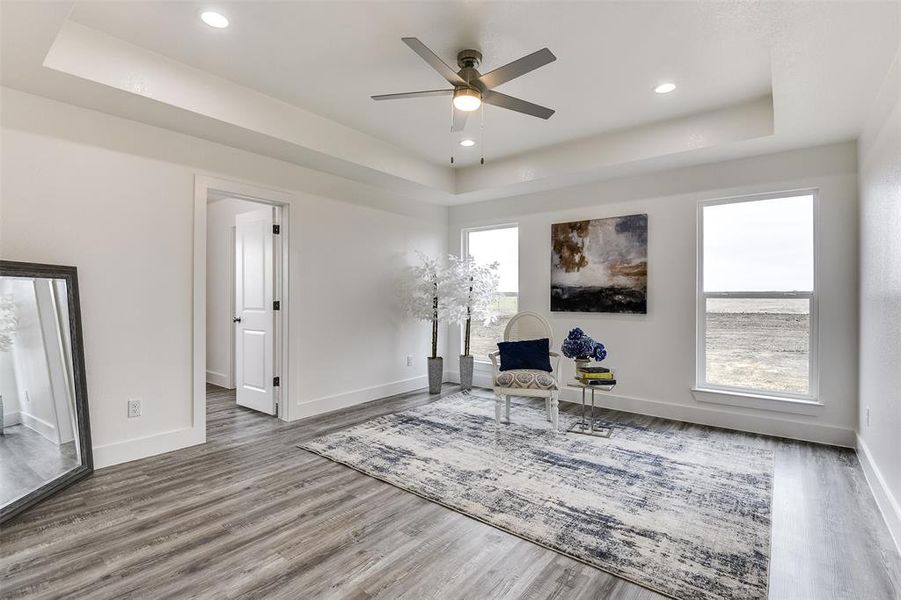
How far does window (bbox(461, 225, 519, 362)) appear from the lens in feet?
18.6

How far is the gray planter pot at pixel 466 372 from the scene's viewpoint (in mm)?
5625

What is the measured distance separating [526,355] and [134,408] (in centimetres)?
320

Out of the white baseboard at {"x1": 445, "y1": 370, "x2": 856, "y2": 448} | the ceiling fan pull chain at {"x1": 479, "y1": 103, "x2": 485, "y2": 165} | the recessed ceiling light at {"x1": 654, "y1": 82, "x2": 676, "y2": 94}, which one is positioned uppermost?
the ceiling fan pull chain at {"x1": 479, "y1": 103, "x2": 485, "y2": 165}

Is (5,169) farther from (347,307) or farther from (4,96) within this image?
(347,307)

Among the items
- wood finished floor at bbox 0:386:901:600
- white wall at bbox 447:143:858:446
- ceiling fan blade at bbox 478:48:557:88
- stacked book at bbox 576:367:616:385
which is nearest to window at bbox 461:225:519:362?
white wall at bbox 447:143:858:446

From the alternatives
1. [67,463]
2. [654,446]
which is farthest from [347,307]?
[654,446]

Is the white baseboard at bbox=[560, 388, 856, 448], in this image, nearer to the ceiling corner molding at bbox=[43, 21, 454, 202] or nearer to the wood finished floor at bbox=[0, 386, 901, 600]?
the wood finished floor at bbox=[0, 386, 901, 600]

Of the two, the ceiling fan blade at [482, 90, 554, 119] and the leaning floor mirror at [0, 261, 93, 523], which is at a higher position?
the ceiling fan blade at [482, 90, 554, 119]

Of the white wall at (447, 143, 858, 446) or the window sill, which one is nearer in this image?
the white wall at (447, 143, 858, 446)

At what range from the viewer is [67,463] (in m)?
2.75

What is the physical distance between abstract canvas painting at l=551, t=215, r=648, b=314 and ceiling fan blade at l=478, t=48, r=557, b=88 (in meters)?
2.63

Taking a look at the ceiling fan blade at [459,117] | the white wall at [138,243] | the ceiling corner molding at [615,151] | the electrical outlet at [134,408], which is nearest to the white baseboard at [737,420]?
the ceiling corner molding at [615,151]

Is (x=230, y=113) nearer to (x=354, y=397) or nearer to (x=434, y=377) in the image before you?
(x=354, y=397)

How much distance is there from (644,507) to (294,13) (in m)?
3.46
